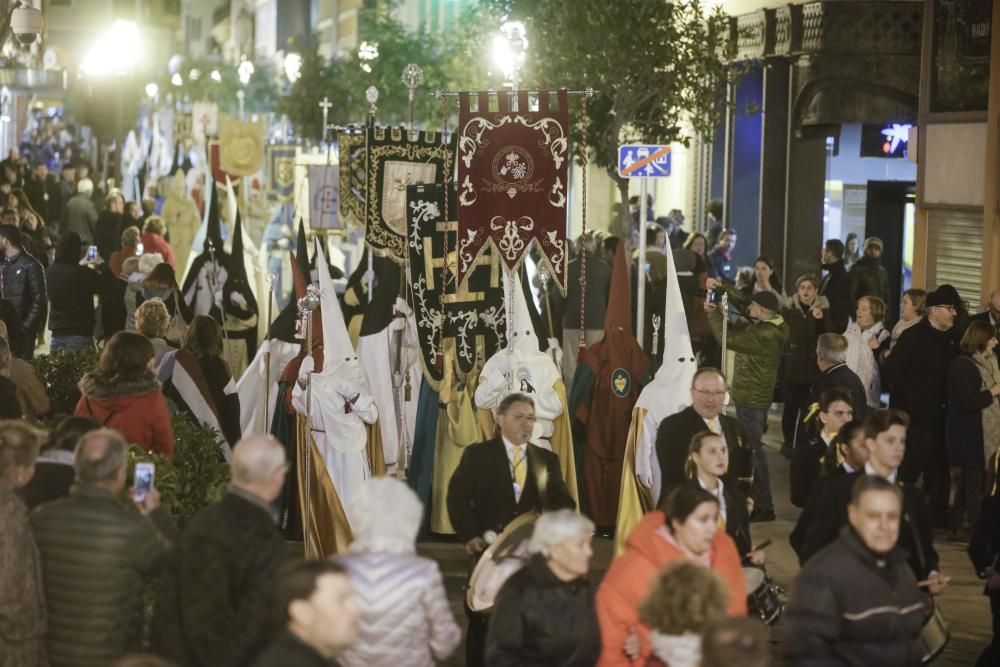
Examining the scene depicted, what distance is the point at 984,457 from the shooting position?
46.0 feet

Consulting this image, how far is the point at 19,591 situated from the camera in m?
7.77

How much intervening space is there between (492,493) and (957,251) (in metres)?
11.4

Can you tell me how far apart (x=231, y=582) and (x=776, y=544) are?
7.41 m

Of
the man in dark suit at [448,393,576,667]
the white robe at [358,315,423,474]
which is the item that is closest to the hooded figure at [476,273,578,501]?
the white robe at [358,315,423,474]

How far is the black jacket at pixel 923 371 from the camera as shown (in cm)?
1439

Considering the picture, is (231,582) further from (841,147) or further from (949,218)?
(841,147)

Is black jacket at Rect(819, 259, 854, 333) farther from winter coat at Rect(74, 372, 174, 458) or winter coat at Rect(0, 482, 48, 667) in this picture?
winter coat at Rect(0, 482, 48, 667)

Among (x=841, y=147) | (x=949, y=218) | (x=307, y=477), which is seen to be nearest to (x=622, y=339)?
(x=307, y=477)

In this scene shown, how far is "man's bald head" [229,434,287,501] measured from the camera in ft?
24.3

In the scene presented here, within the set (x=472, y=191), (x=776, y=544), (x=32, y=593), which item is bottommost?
(x=776, y=544)

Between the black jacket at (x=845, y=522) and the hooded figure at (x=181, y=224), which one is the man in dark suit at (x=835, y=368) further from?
the hooded figure at (x=181, y=224)

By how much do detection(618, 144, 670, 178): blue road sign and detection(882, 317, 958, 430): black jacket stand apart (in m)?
4.37

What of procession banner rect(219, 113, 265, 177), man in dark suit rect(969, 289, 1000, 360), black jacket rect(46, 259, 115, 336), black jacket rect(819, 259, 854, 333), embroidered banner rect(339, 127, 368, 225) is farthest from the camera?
procession banner rect(219, 113, 265, 177)

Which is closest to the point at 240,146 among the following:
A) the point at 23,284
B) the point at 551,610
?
the point at 23,284
